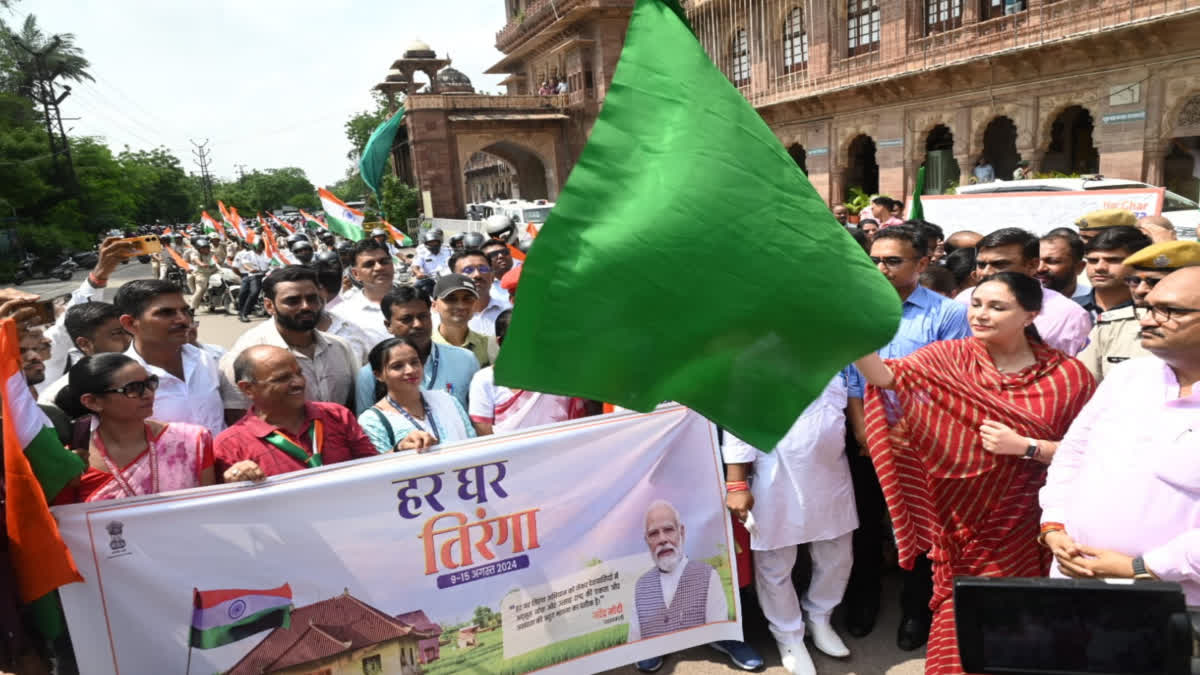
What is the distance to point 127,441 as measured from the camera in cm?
244

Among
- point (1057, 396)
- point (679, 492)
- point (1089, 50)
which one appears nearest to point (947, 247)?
point (1057, 396)

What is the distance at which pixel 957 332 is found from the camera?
338 centimetres

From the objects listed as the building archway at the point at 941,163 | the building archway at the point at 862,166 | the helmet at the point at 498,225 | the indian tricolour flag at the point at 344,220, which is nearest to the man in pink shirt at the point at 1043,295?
the helmet at the point at 498,225

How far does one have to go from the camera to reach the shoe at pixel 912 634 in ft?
10.4

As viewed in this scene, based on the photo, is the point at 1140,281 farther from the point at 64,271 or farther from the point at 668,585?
the point at 64,271

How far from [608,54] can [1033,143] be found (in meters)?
Answer: 17.3

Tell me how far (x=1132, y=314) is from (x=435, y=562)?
3058 millimetres

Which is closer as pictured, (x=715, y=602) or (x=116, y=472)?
(x=116, y=472)

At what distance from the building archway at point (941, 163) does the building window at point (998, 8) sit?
117 inches

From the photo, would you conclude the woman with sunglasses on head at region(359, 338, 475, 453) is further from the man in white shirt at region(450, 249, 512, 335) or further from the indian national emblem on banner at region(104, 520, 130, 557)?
the man in white shirt at region(450, 249, 512, 335)

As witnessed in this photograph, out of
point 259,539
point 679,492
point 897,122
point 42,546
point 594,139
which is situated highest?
point 897,122

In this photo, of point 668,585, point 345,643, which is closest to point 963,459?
point 668,585

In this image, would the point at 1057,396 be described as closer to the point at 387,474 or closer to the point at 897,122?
the point at 387,474

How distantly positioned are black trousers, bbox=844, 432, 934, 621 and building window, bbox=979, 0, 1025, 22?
16.0m
